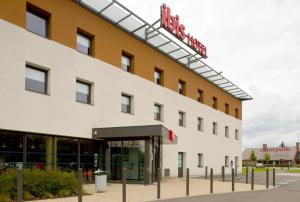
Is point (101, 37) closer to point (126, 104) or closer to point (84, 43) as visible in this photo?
point (84, 43)

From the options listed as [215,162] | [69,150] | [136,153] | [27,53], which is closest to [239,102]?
[215,162]

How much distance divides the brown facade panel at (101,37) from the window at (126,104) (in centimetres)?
172

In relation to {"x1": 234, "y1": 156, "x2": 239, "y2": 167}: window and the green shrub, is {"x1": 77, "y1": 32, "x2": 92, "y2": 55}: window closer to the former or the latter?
the green shrub

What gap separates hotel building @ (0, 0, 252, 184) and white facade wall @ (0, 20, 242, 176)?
44 millimetres

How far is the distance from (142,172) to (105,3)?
30.0 feet

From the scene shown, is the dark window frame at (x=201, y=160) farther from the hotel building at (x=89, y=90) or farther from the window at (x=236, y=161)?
the window at (x=236, y=161)

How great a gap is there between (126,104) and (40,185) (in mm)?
12056

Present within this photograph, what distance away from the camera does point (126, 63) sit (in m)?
26.2

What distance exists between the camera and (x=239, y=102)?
4834 centimetres

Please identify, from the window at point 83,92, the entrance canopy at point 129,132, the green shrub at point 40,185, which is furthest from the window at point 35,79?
the green shrub at point 40,185

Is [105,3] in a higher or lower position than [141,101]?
higher

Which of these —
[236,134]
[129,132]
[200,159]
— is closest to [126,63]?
[129,132]

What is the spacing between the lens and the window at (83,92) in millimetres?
21891

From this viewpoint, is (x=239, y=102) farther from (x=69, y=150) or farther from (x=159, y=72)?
(x=69, y=150)
